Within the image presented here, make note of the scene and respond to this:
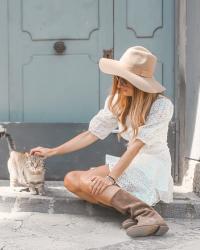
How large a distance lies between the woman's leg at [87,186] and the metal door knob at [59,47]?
1302mm

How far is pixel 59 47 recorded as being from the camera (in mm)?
4496

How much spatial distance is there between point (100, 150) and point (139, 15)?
1.13m

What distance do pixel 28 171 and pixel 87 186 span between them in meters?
0.60

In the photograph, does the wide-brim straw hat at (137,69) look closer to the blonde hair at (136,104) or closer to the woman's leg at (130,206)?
the blonde hair at (136,104)

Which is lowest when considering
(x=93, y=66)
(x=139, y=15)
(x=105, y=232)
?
(x=105, y=232)

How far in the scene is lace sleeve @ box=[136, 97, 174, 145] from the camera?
3.34 meters

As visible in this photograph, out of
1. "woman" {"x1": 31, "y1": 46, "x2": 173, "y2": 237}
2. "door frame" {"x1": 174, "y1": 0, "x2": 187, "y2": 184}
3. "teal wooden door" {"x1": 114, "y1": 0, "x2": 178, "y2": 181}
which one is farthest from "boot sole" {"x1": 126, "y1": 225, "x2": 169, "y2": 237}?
"teal wooden door" {"x1": 114, "y1": 0, "x2": 178, "y2": 181}

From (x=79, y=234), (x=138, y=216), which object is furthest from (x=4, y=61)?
(x=138, y=216)

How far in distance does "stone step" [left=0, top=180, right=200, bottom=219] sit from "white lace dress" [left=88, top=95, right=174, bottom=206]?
0.17m

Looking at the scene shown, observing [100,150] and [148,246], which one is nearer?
[148,246]

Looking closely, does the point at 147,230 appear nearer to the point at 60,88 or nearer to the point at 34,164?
the point at 34,164

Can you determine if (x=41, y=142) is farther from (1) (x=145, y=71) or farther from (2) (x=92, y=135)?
(1) (x=145, y=71)

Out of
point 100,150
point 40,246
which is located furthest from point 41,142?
point 40,246

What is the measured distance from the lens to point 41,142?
4.46 m
